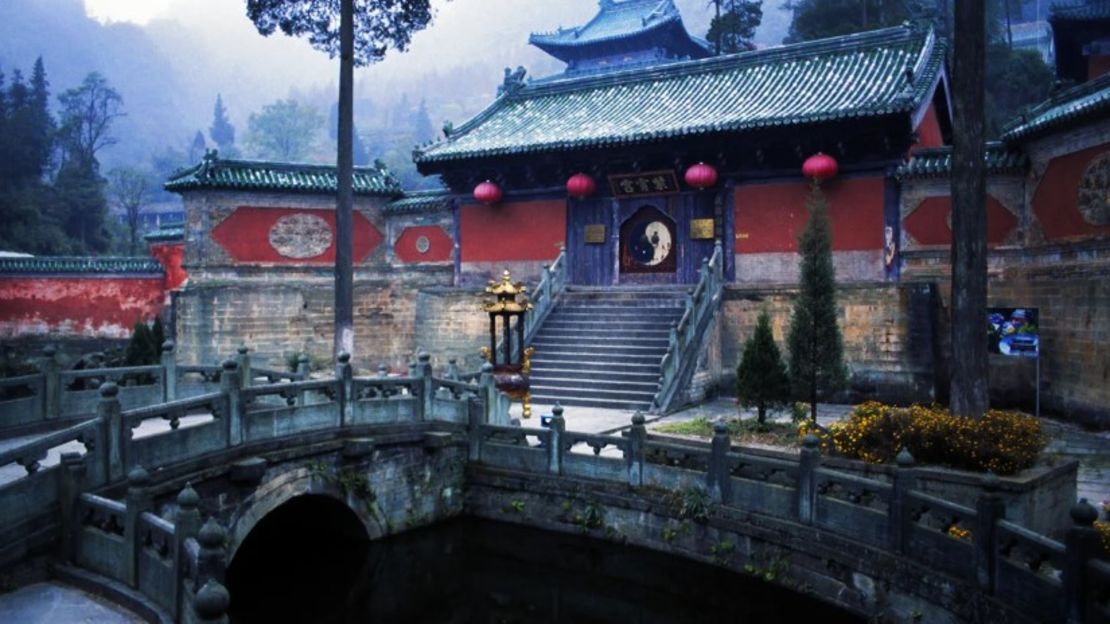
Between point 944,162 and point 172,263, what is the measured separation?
69.6 ft

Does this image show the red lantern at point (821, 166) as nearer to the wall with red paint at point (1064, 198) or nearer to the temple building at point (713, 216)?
the temple building at point (713, 216)

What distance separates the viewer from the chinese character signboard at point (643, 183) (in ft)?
61.8

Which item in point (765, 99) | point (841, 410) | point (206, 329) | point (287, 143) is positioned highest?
point (287, 143)

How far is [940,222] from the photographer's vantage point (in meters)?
16.5

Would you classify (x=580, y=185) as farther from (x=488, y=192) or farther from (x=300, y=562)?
(x=300, y=562)

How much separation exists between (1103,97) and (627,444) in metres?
9.98

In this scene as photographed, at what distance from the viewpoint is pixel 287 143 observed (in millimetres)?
73625

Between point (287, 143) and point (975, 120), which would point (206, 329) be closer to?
point (975, 120)

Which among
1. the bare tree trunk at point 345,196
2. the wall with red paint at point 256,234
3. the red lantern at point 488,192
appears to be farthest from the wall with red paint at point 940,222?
the wall with red paint at point 256,234

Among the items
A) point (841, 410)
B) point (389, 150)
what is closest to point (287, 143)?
point (389, 150)

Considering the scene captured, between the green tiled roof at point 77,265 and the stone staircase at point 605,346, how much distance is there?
44.7ft

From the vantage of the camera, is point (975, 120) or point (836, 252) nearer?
point (975, 120)

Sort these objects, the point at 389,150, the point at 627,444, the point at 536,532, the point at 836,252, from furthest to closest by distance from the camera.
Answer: the point at 389,150
the point at 836,252
the point at 536,532
the point at 627,444

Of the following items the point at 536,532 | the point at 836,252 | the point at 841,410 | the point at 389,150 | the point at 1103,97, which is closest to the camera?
→ the point at 536,532
